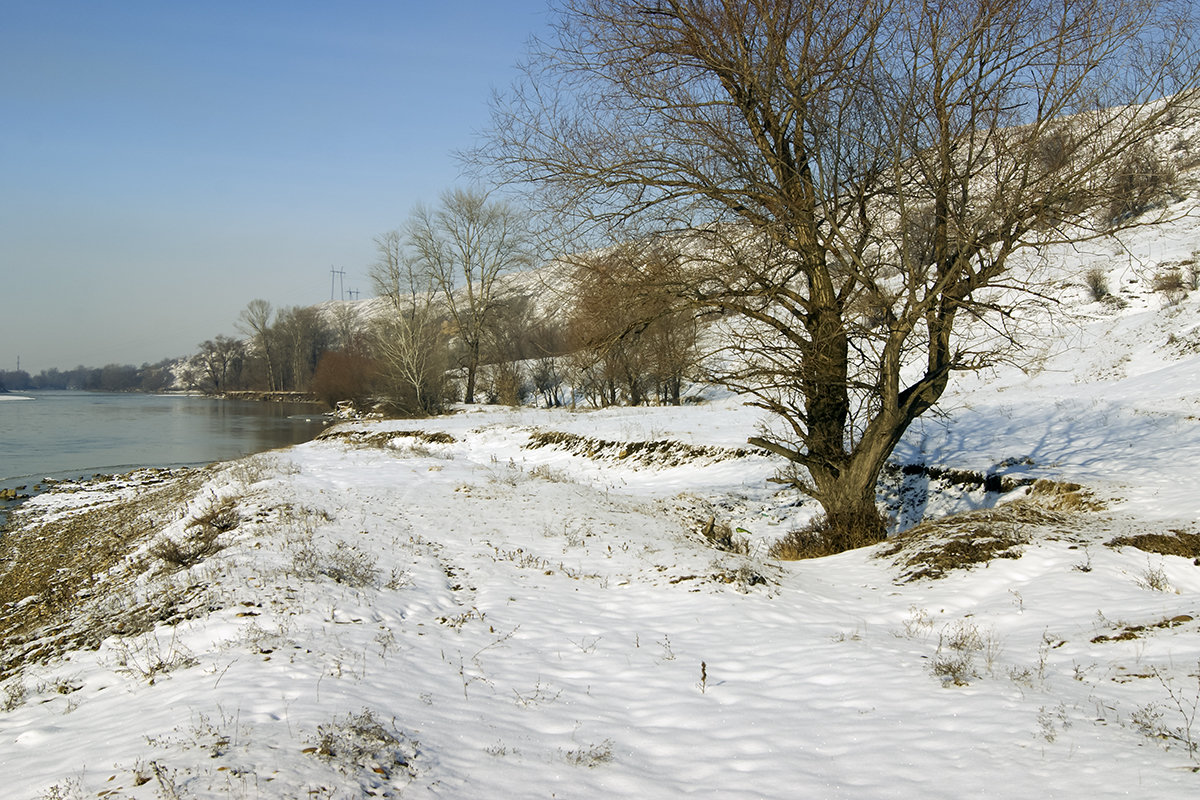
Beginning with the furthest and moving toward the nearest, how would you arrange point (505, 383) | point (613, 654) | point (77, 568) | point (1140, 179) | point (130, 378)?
1. point (130, 378)
2. point (505, 383)
3. point (77, 568)
4. point (1140, 179)
5. point (613, 654)

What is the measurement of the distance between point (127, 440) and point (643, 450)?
30041 millimetres

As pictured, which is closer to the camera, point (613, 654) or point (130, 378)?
point (613, 654)

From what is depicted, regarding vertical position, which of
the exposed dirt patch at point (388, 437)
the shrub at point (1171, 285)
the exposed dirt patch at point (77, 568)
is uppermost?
the shrub at point (1171, 285)

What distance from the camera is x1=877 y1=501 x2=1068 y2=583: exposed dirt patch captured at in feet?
24.9

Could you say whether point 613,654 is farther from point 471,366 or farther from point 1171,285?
point 471,366

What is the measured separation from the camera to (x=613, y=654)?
19.1ft

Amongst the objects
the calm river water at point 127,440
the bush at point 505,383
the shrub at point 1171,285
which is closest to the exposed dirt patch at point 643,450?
the calm river water at point 127,440

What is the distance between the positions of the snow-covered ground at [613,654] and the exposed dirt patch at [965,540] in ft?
0.23

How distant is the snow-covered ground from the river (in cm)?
1709

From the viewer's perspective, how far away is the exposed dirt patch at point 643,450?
16.5m

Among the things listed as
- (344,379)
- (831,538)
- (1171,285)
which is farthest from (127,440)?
(1171,285)

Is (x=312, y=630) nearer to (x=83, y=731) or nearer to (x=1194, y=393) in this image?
(x=83, y=731)

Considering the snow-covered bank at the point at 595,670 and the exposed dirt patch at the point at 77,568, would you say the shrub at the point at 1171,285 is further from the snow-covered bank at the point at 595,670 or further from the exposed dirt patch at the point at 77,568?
the exposed dirt patch at the point at 77,568

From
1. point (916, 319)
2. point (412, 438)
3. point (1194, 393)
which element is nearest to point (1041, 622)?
point (916, 319)
